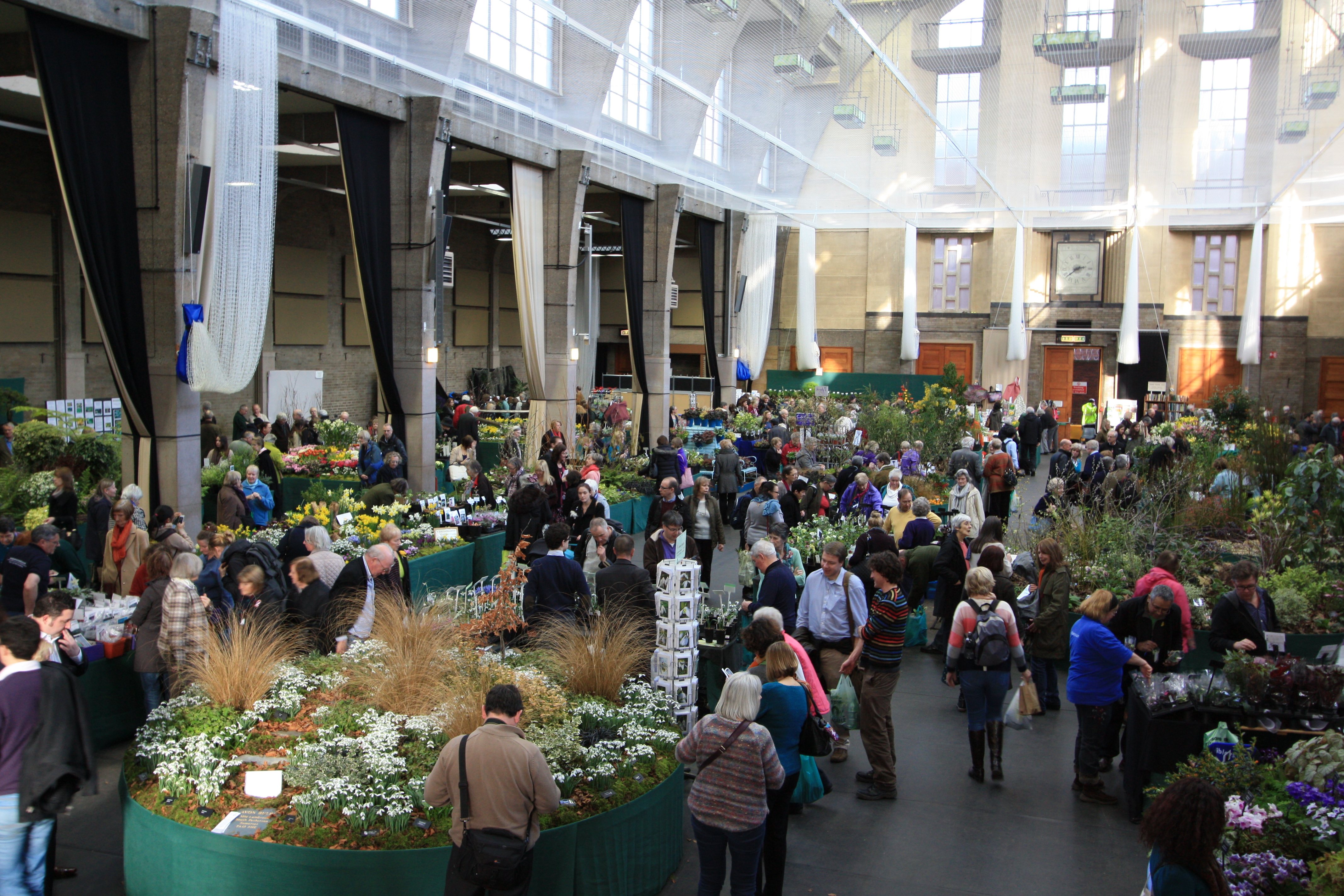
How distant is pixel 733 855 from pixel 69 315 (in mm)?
16559

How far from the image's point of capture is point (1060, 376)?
92.1 feet

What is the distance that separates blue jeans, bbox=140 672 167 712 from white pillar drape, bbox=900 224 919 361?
2454cm

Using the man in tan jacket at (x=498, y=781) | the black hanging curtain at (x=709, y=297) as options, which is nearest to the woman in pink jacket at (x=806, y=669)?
the man in tan jacket at (x=498, y=781)

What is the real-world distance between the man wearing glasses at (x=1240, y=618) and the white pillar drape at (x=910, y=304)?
2227cm

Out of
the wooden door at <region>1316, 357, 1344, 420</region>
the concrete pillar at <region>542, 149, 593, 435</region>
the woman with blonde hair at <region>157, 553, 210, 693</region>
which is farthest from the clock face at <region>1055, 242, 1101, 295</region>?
the woman with blonde hair at <region>157, 553, 210, 693</region>

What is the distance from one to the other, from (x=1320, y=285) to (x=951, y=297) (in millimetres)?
9292

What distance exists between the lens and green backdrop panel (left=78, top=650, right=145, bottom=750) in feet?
20.9

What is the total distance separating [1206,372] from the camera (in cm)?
2681

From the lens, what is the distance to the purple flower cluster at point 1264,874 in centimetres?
411

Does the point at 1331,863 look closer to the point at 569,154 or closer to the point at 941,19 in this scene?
the point at 569,154

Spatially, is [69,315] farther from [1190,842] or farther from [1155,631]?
[1190,842]

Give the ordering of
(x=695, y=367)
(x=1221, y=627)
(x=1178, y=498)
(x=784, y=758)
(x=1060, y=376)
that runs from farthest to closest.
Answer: (x=695, y=367)
(x=1060, y=376)
(x=1178, y=498)
(x=1221, y=627)
(x=784, y=758)

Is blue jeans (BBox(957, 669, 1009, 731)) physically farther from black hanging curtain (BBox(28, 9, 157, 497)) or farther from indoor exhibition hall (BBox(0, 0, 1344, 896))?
black hanging curtain (BBox(28, 9, 157, 497))

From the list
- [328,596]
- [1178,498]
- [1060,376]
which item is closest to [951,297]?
[1060,376]
